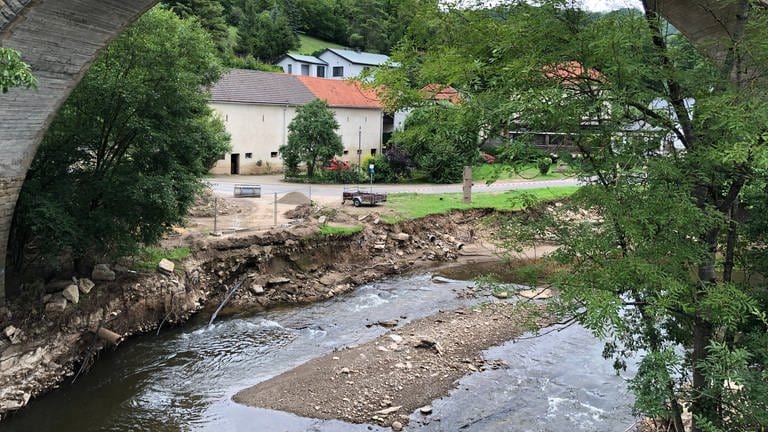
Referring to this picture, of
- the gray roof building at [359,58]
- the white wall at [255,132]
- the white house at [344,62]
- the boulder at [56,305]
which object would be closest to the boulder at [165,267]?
the boulder at [56,305]

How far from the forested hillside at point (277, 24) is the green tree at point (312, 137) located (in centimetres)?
1275

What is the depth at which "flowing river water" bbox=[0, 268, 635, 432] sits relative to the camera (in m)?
10.6

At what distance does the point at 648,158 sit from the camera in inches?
266

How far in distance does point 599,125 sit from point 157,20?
36.9 feet

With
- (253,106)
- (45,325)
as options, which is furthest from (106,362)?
(253,106)

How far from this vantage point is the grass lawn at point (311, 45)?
70875 millimetres

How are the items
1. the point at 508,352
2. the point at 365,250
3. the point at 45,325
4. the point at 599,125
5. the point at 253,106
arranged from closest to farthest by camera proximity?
the point at 599,125, the point at 45,325, the point at 508,352, the point at 365,250, the point at 253,106

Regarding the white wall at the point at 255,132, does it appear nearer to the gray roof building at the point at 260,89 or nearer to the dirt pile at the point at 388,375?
the gray roof building at the point at 260,89

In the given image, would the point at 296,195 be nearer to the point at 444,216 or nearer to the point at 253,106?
the point at 444,216

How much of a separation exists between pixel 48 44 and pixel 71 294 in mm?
5816

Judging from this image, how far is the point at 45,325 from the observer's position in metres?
12.2

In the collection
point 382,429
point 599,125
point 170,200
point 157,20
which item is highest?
point 157,20

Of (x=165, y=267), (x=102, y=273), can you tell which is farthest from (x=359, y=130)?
(x=102, y=273)

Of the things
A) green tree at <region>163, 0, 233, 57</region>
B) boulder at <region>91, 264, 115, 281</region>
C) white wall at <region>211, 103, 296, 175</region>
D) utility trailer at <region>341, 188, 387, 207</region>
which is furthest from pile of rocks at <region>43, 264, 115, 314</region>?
green tree at <region>163, 0, 233, 57</region>
